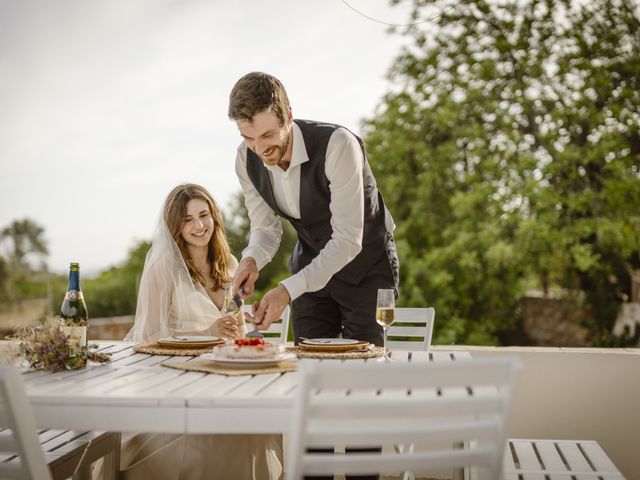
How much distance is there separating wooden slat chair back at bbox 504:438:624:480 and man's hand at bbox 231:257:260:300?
926 millimetres

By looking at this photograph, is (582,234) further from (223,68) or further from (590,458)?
(590,458)

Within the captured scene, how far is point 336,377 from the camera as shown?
1.19 metres

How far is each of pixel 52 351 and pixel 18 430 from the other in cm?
58

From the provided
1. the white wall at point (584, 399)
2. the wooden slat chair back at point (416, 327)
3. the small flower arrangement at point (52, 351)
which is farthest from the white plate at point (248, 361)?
the white wall at point (584, 399)

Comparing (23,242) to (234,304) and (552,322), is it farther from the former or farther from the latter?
(234,304)

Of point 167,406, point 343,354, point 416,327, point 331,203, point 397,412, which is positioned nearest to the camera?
point 397,412

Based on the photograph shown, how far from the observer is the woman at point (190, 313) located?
2.13 m

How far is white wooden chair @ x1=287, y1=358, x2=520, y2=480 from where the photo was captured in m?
1.21

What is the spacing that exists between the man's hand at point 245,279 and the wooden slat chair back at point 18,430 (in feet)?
3.37

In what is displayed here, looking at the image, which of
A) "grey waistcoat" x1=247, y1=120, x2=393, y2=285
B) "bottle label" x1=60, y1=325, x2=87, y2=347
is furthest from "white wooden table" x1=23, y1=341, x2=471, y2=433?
"grey waistcoat" x1=247, y1=120, x2=393, y2=285

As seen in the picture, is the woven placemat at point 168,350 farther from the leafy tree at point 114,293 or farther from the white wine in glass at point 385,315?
the leafy tree at point 114,293

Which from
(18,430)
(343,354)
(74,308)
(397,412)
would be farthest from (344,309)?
(18,430)

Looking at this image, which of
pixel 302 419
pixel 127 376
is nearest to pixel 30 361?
pixel 127 376

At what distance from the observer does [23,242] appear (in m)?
7.79
